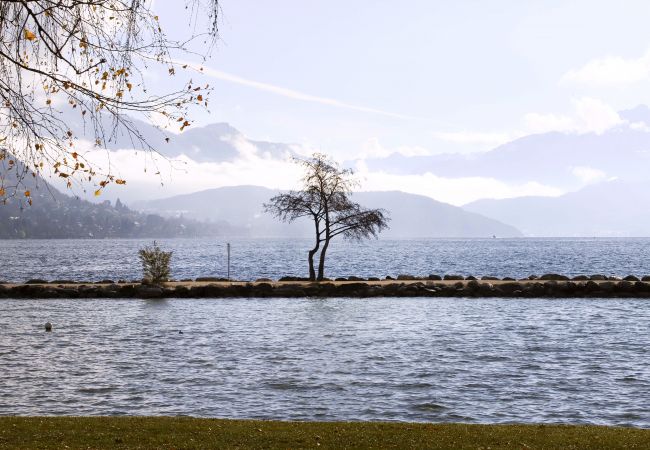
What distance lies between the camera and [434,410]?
17.1m

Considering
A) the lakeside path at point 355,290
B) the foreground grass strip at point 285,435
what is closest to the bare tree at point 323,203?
the lakeside path at point 355,290

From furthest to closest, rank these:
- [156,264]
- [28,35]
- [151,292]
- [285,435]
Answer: [156,264], [151,292], [285,435], [28,35]

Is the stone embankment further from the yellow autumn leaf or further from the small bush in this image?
the yellow autumn leaf

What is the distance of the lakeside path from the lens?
48531 millimetres

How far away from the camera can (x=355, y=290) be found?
4931cm

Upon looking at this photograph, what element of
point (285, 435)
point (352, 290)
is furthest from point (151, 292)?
point (285, 435)

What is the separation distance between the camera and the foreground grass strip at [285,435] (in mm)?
12023

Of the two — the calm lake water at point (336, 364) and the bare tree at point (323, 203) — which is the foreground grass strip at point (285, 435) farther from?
the bare tree at point (323, 203)

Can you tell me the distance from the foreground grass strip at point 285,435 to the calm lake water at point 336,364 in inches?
108

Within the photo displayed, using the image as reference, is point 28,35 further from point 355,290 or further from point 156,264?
point 156,264

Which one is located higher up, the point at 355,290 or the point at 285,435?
the point at 355,290

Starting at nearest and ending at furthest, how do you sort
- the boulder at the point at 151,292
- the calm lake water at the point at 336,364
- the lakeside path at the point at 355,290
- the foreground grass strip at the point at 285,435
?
the foreground grass strip at the point at 285,435 < the calm lake water at the point at 336,364 < the lakeside path at the point at 355,290 < the boulder at the point at 151,292

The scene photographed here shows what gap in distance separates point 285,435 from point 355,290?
120ft

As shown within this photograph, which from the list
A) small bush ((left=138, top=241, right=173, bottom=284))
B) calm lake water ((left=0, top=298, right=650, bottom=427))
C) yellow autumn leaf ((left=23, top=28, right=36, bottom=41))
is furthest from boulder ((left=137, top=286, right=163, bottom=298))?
yellow autumn leaf ((left=23, top=28, right=36, bottom=41))
